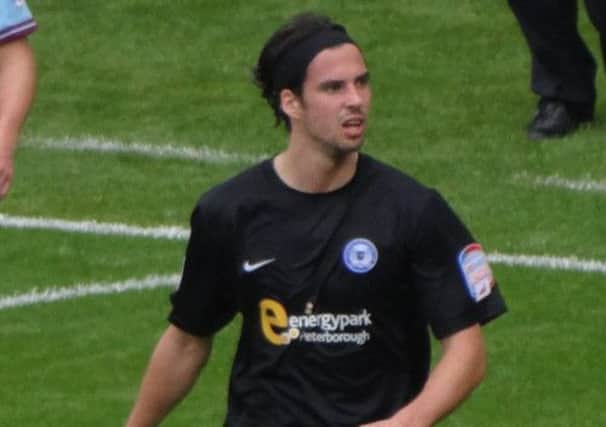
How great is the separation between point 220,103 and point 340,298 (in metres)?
6.83

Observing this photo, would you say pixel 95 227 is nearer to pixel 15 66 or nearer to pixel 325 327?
pixel 15 66

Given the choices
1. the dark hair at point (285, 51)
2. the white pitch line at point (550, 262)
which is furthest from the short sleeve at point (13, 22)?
the white pitch line at point (550, 262)

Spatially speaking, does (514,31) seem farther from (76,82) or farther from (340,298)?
(340,298)

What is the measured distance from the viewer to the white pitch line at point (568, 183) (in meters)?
11.3

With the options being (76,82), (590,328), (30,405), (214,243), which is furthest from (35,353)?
(76,82)

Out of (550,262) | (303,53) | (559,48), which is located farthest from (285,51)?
(559,48)

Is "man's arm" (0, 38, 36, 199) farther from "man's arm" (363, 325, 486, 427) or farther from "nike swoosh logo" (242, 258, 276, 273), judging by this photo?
"man's arm" (363, 325, 486, 427)

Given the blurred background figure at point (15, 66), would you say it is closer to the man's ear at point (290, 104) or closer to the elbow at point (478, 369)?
the man's ear at point (290, 104)

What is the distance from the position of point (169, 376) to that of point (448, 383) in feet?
2.74

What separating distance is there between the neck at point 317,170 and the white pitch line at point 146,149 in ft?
Answer: 18.2

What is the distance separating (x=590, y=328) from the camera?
945cm

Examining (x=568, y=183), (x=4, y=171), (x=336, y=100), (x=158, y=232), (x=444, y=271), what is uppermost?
(x=336, y=100)

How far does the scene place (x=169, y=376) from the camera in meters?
6.53

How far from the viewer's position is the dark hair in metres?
6.46
